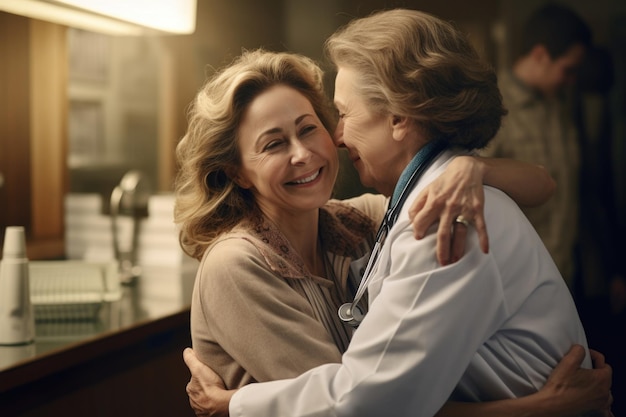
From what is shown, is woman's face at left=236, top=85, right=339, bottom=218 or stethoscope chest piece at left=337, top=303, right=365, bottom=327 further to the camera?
woman's face at left=236, top=85, right=339, bottom=218

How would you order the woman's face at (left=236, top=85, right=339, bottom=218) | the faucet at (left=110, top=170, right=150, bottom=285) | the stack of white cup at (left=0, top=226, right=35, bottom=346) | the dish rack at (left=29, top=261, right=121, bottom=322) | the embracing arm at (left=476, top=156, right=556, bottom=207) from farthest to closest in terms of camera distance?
1. the faucet at (left=110, top=170, right=150, bottom=285)
2. the dish rack at (left=29, top=261, right=121, bottom=322)
3. the stack of white cup at (left=0, top=226, right=35, bottom=346)
4. the woman's face at (left=236, top=85, right=339, bottom=218)
5. the embracing arm at (left=476, top=156, right=556, bottom=207)

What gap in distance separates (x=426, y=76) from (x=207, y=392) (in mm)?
710

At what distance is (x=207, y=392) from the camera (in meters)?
1.34

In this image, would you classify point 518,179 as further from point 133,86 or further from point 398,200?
point 133,86

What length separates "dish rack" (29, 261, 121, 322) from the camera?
182 centimetres

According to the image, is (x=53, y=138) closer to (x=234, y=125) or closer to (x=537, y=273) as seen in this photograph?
(x=234, y=125)

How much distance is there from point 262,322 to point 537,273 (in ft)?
1.58

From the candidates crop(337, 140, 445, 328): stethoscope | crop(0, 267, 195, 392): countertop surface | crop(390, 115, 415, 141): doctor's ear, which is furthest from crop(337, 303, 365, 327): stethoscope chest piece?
crop(0, 267, 195, 392): countertop surface

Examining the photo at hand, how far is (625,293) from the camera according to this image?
306 centimetres

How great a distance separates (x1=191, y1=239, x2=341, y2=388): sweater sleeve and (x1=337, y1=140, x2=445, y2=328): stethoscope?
62 mm

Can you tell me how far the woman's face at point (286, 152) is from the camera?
1.44 metres

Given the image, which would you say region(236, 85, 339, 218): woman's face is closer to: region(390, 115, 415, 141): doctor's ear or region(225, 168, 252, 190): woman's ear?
region(225, 168, 252, 190): woman's ear

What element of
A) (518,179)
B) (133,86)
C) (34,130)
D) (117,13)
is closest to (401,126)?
(518,179)

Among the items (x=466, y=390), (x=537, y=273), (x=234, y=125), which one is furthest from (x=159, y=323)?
(x=537, y=273)
